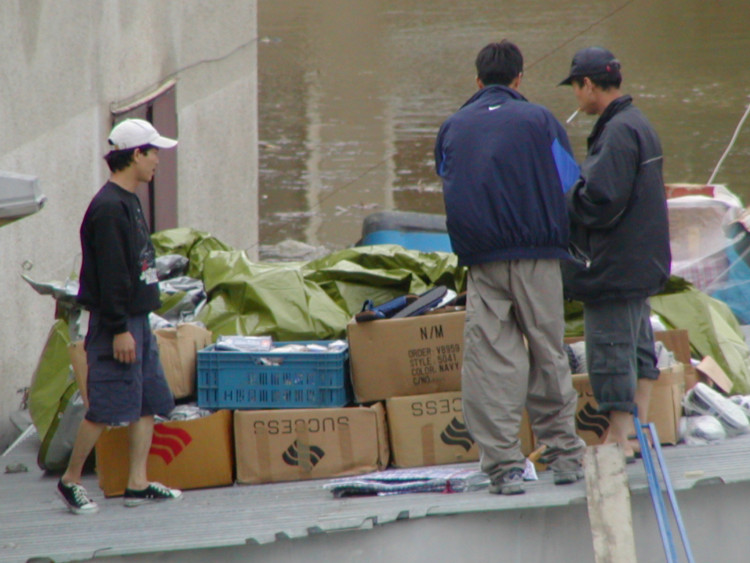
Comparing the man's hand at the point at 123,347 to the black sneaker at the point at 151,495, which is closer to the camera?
the man's hand at the point at 123,347

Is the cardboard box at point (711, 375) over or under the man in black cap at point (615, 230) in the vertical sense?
under

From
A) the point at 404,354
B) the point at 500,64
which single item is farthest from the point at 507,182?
the point at 404,354

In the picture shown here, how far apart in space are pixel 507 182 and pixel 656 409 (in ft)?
4.53

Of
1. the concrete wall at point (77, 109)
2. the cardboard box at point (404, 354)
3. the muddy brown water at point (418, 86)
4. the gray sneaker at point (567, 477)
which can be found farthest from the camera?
the muddy brown water at point (418, 86)

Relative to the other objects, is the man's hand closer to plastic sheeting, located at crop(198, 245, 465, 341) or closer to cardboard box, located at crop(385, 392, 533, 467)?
plastic sheeting, located at crop(198, 245, 465, 341)

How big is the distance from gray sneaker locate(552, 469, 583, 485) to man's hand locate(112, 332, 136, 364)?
177 cm

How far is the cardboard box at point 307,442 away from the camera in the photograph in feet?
16.0

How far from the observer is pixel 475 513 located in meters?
4.17

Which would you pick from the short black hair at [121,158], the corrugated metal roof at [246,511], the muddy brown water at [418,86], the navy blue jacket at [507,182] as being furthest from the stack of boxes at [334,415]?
the muddy brown water at [418,86]

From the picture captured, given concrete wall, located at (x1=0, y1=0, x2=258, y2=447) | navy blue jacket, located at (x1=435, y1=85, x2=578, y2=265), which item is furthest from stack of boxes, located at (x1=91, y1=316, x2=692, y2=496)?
concrete wall, located at (x1=0, y1=0, x2=258, y2=447)

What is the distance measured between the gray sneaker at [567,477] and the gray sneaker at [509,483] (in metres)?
0.15

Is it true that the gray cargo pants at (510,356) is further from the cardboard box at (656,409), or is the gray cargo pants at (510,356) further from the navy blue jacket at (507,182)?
the cardboard box at (656,409)

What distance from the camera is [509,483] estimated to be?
4.32 m

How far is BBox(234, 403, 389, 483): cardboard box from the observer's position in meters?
4.87
